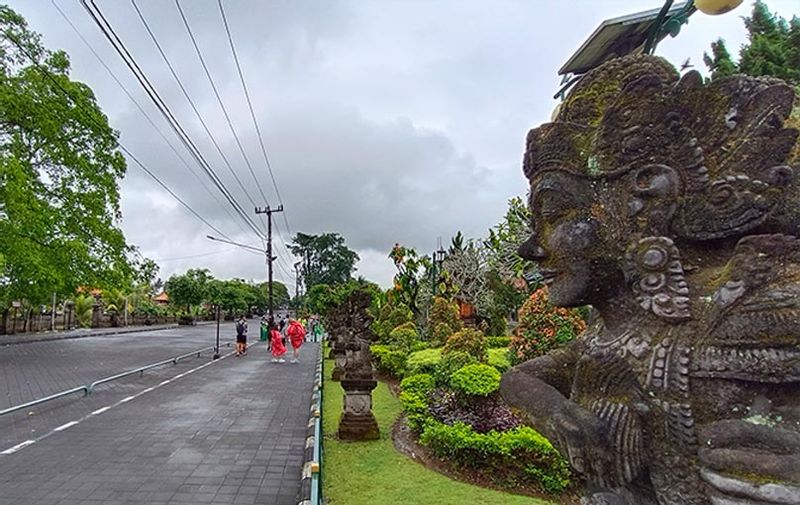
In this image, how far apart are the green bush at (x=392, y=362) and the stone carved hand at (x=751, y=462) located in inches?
442

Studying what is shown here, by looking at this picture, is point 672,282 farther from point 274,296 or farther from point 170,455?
point 274,296

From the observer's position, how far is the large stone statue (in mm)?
1516

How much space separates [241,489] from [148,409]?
5024mm

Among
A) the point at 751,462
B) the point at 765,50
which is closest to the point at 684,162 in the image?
the point at 751,462

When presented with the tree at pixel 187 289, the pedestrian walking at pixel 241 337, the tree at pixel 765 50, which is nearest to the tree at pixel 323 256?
the tree at pixel 187 289

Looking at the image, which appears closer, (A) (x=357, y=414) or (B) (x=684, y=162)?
(B) (x=684, y=162)

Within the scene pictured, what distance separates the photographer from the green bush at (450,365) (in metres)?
8.32

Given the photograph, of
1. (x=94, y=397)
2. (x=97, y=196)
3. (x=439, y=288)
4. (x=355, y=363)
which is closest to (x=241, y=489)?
(x=355, y=363)

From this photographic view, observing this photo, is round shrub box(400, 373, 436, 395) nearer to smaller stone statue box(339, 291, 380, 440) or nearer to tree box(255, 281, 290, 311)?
smaller stone statue box(339, 291, 380, 440)

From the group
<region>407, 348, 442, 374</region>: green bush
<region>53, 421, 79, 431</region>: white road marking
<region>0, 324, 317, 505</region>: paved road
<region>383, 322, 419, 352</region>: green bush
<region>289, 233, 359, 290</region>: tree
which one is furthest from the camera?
<region>289, 233, 359, 290</region>: tree

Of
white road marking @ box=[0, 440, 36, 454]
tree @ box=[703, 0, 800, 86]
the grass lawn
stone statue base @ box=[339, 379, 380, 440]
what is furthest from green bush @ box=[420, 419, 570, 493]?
tree @ box=[703, 0, 800, 86]

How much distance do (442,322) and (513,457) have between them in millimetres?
9194

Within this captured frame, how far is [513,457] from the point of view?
561 centimetres

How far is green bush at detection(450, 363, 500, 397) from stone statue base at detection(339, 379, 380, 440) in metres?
1.20
